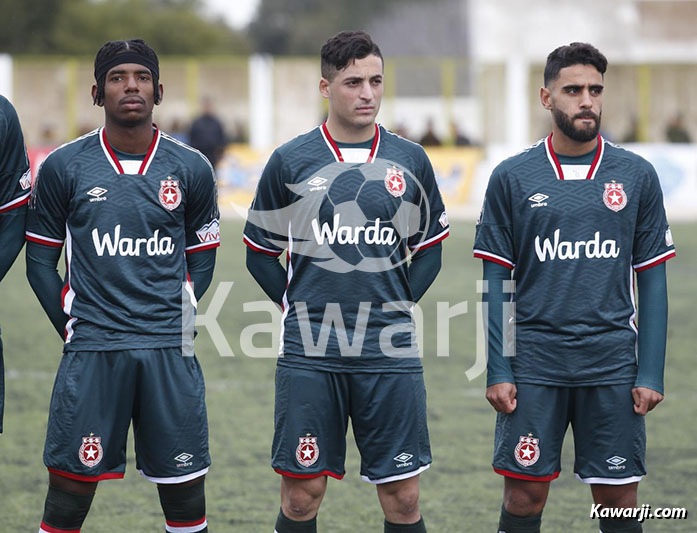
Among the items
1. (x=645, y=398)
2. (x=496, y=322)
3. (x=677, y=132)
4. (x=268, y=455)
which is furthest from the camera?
(x=677, y=132)

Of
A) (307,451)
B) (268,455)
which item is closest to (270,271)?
(307,451)

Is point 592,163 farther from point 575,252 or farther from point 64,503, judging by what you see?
point 64,503

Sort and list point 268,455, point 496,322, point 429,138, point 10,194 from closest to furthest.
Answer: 1. point 496,322
2. point 10,194
3. point 268,455
4. point 429,138

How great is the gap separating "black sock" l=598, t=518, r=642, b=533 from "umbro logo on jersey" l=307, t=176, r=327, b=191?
1.65 metres

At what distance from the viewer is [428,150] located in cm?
2536

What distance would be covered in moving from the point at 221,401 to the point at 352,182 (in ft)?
13.3

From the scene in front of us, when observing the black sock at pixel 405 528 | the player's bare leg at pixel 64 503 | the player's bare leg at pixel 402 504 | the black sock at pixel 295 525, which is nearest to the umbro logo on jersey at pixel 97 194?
the player's bare leg at pixel 64 503

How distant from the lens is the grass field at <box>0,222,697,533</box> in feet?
19.0

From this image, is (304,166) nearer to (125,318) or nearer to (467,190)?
(125,318)

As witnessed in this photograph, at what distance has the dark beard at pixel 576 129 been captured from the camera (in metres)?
4.33

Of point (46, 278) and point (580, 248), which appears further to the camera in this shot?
point (46, 278)

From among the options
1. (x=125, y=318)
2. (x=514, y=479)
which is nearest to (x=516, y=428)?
(x=514, y=479)

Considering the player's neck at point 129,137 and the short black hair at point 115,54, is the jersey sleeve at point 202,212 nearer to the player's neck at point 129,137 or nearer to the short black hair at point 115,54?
the player's neck at point 129,137

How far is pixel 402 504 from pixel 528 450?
52 centimetres
